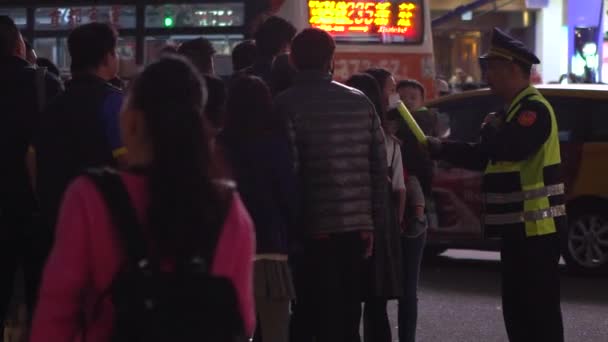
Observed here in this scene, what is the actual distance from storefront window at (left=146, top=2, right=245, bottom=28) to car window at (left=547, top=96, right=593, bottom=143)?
409cm

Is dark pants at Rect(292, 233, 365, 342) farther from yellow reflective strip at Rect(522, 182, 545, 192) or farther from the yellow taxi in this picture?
the yellow taxi

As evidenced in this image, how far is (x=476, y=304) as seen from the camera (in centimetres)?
1016

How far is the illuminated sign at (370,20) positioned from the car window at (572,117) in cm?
399

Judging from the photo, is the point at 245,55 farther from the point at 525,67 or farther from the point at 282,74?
the point at 525,67

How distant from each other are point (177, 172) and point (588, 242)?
9.05 m

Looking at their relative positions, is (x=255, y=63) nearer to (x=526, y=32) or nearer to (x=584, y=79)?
(x=584, y=79)

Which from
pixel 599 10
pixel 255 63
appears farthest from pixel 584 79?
pixel 255 63

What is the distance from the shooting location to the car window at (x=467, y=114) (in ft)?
39.3

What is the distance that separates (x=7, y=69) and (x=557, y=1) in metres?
32.1

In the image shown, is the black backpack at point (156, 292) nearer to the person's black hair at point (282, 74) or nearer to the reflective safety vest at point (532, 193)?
the reflective safety vest at point (532, 193)

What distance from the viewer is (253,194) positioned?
227 inches

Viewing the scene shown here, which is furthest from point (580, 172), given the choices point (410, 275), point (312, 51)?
point (312, 51)

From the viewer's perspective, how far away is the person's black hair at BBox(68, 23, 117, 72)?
5402 mm

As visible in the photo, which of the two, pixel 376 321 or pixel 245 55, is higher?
pixel 245 55
